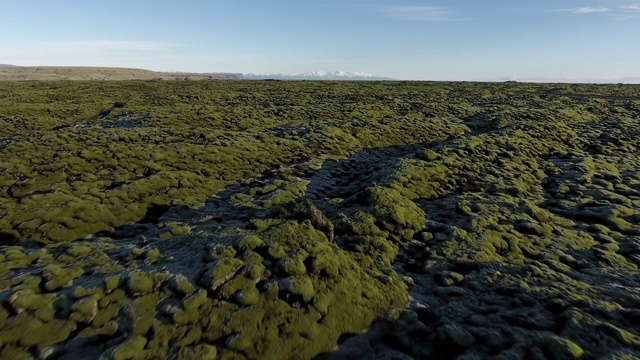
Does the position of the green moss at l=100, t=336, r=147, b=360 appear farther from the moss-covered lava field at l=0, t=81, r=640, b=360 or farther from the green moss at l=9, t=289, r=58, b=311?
the green moss at l=9, t=289, r=58, b=311

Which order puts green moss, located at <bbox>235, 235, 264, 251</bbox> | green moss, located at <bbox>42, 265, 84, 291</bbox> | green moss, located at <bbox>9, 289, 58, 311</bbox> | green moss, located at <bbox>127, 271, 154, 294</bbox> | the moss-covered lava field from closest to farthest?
the moss-covered lava field < green moss, located at <bbox>9, 289, 58, 311</bbox> < green moss, located at <bbox>127, 271, 154, 294</bbox> < green moss, located at <bbox>42, 265, 84, 291</bbox> < green moss, located at <bbox>235, 235, 264, 251</bbox>

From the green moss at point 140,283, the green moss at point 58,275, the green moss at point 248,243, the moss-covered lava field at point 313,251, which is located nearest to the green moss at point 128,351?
the moss-covered lava field at point 313,251

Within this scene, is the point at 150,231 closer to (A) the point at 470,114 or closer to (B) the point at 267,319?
(B) the point at 267,319

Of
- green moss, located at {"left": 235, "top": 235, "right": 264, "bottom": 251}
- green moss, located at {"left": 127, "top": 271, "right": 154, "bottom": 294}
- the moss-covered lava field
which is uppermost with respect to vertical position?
green moss, located at {"left": 235, "top": 235, "right": 264, "bottom": 251}

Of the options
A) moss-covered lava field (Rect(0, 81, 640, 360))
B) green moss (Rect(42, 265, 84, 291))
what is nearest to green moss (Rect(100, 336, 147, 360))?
moss-covered lava field (Rect(0, 81, 640, 360))

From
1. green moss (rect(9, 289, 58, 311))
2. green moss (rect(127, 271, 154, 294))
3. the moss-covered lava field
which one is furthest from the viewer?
green moss (rect(127, 271, 154, 294))

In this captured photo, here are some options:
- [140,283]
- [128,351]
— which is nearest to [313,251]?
[140,283]

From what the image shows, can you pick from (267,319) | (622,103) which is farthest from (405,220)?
(622,103)

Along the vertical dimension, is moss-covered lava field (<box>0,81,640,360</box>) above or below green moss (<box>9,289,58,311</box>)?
below

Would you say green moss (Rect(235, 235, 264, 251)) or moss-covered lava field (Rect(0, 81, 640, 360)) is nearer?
moss-covered lava field (Rect(0, 81, 640, 360))
